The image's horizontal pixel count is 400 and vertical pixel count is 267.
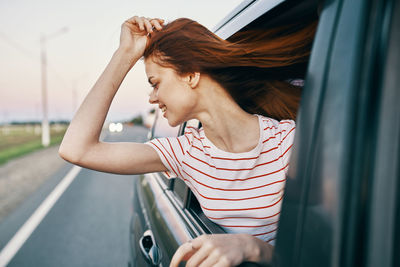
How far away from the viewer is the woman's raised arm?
1.52m

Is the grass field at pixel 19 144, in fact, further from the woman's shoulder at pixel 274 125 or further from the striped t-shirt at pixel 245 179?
the woman's shoulder at pixel 274 125

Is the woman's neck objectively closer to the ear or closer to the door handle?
the ear

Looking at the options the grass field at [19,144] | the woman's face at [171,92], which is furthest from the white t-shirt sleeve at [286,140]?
the grass field at [19,144]

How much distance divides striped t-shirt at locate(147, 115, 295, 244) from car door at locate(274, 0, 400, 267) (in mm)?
586

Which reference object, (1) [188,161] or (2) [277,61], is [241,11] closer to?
(2) [277,61]

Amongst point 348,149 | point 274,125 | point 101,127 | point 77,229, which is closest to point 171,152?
point 101,127

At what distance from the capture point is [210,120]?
5.16 ft

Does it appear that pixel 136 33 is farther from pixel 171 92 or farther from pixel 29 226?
pixel 29 226

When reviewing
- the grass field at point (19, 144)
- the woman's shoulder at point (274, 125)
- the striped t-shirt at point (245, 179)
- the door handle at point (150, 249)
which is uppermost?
the woman's shoulder at point (274, 125)

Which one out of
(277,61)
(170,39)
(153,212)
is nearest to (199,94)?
(170,39)

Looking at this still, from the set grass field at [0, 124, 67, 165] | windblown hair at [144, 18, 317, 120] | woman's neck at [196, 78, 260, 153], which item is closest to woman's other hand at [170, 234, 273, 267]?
Answer: woman's neck at [196, 78, 260, 153]

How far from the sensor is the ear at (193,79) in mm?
1499

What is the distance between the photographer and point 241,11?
1.45 metres

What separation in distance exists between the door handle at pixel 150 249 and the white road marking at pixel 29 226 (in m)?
2.28
